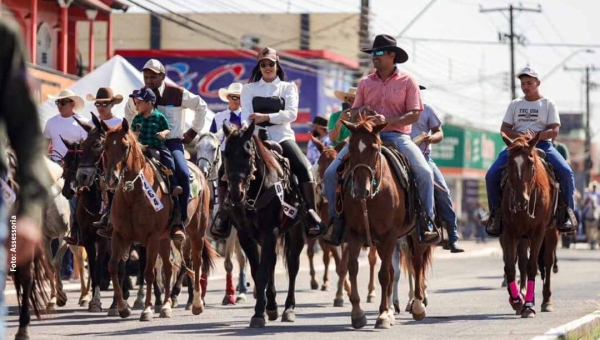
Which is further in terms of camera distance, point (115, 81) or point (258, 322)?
point (115, 81)

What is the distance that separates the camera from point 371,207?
527 inches

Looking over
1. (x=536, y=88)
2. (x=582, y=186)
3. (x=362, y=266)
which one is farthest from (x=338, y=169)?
(x=582, y=186)

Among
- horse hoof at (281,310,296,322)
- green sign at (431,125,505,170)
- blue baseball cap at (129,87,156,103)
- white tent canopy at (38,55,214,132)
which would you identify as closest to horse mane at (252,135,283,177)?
horse hoof at (281,310,296,322)

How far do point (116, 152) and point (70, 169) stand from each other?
2378 millimetres

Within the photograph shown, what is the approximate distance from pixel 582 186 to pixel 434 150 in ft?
98.9

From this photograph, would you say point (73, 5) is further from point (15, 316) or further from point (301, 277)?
point (15, 316)

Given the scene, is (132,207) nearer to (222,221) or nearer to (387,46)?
(222,221)

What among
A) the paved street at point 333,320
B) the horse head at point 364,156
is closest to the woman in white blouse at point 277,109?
the paved street at point 333,320

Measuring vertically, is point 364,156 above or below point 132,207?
above

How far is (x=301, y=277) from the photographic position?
2612 centimetres

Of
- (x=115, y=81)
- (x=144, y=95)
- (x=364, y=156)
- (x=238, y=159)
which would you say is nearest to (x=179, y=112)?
(x=144, y=95)

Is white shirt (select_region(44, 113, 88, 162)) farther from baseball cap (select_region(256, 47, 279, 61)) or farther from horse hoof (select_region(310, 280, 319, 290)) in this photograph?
horse hoof (select_region(310, 280, 319, 290))

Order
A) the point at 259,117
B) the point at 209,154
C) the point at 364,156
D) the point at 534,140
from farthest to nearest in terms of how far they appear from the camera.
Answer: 1. the point at 209,154
2. the point at 534,140
3. the point at 259,117
4. the point at 364,156

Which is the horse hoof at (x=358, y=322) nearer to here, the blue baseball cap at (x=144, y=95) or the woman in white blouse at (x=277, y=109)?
the woman in white blouse at (x=277, y=109)
